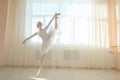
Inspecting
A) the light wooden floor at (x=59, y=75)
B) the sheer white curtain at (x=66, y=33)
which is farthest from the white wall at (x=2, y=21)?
the light wooden floor at (x=59, y=75)

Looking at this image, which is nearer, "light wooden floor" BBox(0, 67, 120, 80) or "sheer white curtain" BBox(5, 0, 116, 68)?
"light wooden floor" BBox(0, 67, 120, 80)

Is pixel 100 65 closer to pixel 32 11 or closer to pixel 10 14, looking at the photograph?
pixel 32 11

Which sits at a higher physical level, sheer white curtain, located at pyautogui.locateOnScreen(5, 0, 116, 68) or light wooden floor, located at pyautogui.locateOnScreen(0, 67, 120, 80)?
sheer white curtain, located at pyautogui.locateOnScreen(5, 0, 116, 68)

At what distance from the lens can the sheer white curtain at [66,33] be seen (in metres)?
5.35

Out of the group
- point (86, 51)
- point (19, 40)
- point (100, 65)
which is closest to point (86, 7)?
point (86, 51)

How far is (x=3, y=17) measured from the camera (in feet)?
18.1

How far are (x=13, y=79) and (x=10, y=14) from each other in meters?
2.92

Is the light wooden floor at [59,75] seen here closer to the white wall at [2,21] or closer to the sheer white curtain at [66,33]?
the sheer white curtain at [66,33]

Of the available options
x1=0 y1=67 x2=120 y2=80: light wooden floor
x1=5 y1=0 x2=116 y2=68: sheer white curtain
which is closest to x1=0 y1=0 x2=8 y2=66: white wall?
x1=5 y1=0 x2=116 y2=68: sheer white curtain

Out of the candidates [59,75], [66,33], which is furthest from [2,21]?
[59,75]

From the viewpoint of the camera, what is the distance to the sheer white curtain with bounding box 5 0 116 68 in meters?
5.35

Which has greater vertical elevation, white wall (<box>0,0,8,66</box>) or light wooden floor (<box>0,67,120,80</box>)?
white wall (<box>0,0,8,66</box>)

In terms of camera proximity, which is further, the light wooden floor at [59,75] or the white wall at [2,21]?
the white wall at [2,21]

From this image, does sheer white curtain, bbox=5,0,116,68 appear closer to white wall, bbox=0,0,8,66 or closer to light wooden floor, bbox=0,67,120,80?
white wall, bbox=0,0,8,66
